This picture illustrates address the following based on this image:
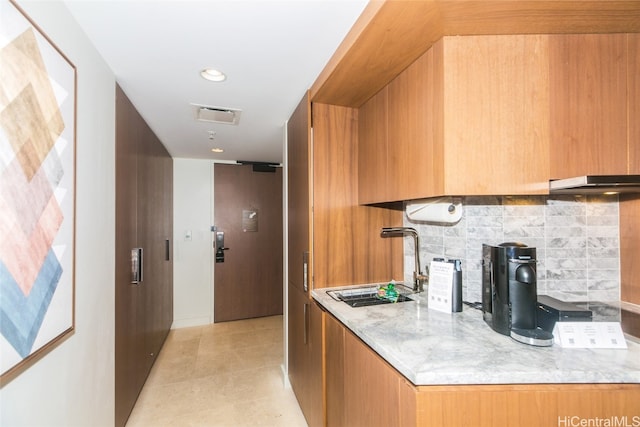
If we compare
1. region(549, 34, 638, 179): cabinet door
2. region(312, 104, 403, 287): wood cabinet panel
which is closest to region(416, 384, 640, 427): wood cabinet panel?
region(549, 34, 638, 179): cabinet door

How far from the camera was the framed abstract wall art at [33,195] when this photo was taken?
31.1 inches

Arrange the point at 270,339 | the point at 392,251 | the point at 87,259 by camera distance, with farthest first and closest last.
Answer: the point at 270,339
the point at 392,251
the point at 87,259

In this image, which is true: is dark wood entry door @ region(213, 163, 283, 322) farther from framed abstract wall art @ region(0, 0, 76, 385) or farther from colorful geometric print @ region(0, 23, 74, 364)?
colorful geometric print @ region(0, 23, 74, 364)

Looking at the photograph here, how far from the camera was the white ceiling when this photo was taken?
3.76 feet

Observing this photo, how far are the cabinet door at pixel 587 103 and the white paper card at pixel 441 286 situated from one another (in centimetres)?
64

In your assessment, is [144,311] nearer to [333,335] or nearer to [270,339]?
[270,339]

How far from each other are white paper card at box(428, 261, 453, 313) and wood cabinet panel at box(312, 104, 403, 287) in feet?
1.81

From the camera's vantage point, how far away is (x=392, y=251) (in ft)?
6.72

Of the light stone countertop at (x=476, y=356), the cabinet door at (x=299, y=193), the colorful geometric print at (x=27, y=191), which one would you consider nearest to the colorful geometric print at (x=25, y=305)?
the colorful geometric print at (x=27, y=191)

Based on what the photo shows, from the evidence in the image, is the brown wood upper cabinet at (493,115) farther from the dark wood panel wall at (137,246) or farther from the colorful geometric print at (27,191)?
the dark wood panel wall at (137,246)

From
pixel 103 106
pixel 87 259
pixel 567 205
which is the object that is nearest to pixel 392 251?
pixel 567 205

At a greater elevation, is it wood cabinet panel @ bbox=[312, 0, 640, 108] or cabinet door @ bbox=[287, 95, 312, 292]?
wood cabinet panel @ bbox=[312, 0, 640, 108]

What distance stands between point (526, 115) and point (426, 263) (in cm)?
104

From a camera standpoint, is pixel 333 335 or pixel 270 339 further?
pixel 270 339
